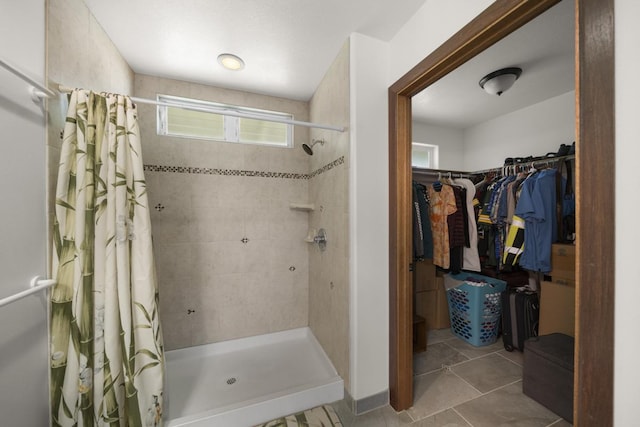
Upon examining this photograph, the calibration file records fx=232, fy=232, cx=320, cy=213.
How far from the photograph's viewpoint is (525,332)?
1975 mm

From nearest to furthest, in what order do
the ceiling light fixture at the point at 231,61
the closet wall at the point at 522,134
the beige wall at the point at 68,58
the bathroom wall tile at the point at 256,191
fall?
the beige wall at the point at 68,58, the ceiling light fixture at the point at 231,61, the bathroom wall tile at the point at 256,191, the closet wall at the point at 522,134

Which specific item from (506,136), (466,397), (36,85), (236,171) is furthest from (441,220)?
(36,85)

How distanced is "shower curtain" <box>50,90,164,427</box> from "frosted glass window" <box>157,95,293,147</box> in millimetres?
902

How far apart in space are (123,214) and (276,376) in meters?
1.52

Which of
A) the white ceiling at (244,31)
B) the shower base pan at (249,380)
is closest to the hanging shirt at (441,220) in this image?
the shower base pan at (249,380)

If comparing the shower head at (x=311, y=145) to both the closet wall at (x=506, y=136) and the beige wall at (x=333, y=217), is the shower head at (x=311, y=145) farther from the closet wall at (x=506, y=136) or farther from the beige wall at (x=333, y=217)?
the closet wall at (x=506, y=136)

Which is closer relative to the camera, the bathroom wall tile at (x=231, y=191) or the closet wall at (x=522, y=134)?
the bathroom wall tile at (x=231, y=191)

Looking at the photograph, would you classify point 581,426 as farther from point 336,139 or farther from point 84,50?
point 84,50

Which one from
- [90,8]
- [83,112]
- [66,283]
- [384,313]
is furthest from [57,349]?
[90,8]

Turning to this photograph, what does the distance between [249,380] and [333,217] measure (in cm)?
136

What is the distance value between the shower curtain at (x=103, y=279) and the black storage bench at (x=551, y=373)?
222 centimetres

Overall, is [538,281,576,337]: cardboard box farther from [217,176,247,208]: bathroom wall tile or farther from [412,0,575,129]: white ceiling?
[217,176,247,208]: bathroom wall tile

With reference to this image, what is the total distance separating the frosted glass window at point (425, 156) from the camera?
3.09m

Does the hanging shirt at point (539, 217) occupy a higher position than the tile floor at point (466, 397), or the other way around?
the hanging shirt at point (539, 217)
